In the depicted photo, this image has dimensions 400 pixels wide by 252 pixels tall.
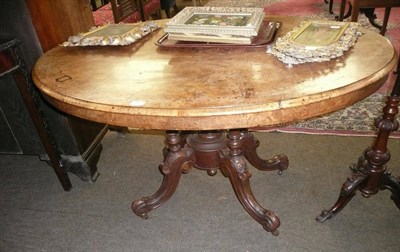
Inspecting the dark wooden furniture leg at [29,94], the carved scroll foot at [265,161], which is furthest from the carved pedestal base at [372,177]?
the dark wooden furniture leg at [29,94]

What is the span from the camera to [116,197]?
1.70 metres

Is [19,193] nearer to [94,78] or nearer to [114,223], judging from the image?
[114,223]

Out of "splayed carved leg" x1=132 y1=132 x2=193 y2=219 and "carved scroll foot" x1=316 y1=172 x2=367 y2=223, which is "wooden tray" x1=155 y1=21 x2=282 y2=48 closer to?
"splayed carved leg" x1=132 y1=132 x2=193 y2=219

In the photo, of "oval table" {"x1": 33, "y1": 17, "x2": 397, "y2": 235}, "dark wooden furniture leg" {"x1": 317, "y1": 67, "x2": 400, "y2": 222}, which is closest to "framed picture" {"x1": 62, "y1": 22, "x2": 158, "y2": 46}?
"oval table" {"x1": 33, "y1": 17, "x2": 397, "y2": 235}

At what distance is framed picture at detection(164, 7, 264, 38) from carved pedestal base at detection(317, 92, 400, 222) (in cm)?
64

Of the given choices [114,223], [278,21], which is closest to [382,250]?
[278,21]

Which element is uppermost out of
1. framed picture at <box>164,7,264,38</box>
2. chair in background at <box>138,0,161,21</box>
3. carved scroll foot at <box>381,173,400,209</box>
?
framed picture at <box>164,7,264,38</box>

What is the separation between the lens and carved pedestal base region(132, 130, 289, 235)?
1.34 metres

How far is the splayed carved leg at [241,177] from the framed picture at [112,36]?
0.57 metres

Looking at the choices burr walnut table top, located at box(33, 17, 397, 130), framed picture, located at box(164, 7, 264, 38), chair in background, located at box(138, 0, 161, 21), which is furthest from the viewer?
chair in background, located at box(138, 0, 161, 21)

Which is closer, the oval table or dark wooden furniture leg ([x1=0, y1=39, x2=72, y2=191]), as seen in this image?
the oval table

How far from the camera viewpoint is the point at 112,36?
1.26 meters

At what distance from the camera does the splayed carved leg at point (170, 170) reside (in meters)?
1.38

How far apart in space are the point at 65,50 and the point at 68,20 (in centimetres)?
37
